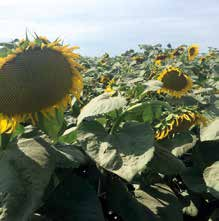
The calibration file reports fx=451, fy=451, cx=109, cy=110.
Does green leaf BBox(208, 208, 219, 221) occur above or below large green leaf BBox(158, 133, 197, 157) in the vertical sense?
below

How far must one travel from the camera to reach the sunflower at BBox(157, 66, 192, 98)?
10.7ft

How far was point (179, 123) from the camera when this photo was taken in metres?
A: 2.08

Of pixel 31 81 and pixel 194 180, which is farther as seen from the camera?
pixel 194 180

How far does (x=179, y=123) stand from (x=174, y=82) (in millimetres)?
1339

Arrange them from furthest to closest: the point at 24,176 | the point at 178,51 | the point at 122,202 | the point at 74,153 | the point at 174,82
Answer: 1. the point at 178,51
2. the point at 174,82
3. the point at 122,202
4. the point at 74,153
5. the point at 24,176

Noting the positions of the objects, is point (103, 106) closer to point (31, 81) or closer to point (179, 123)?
point (31, 81)

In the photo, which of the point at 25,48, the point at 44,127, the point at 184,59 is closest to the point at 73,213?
the point at 44,127

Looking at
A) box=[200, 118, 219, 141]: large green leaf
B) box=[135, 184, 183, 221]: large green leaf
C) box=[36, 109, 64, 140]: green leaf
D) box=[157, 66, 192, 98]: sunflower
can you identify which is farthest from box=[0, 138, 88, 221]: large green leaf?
box=[157, 66, 192, 98]: sunflower

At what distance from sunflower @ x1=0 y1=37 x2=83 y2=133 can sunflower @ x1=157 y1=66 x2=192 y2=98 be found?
1.65m

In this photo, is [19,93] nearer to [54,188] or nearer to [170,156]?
[54,188]

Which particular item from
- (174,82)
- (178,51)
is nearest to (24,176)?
(174,82)

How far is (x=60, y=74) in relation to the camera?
1.68m

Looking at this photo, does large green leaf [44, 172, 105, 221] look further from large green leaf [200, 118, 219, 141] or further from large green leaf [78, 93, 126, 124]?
large green leaf [200, 118, 219, 141]

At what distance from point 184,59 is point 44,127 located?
6.20 meters
